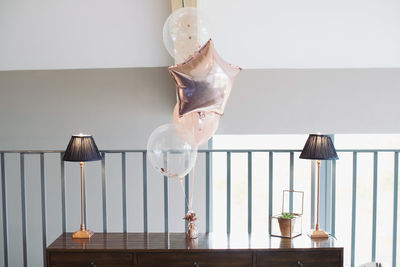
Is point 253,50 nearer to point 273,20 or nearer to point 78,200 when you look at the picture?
point 273,20

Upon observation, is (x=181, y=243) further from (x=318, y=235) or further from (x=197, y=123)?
(x=318, y=235)

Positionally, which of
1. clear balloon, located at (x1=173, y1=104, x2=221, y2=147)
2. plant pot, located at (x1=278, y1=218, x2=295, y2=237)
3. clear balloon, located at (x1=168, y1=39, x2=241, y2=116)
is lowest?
plant pot, located at (x1=278, y1=218, x2=295, y2=237)

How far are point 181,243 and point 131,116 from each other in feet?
7.67

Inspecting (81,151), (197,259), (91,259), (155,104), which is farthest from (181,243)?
(155,104)

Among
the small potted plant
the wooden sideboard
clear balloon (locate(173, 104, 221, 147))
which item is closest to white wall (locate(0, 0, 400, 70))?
clear balloon (locate(173, 104, 221, 147))

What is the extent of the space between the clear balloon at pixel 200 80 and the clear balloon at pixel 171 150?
18cm

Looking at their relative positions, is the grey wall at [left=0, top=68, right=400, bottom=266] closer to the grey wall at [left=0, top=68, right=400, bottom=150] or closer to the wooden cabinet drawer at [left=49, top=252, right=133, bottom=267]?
the grey wall at [left=0, top=68, right=400, bottom=150]

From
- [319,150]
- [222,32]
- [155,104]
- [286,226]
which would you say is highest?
[222,32]

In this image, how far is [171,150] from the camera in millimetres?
2275

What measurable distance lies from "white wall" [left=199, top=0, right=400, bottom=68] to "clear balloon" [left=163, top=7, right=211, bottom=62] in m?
1.11

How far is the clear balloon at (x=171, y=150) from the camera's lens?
2.27m

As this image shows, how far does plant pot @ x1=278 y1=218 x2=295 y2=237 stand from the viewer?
2.39 metres

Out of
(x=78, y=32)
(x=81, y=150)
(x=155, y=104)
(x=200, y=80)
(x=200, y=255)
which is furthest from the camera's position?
(x=155, y=104)

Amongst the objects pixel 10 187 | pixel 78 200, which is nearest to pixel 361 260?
pixel 78 200
